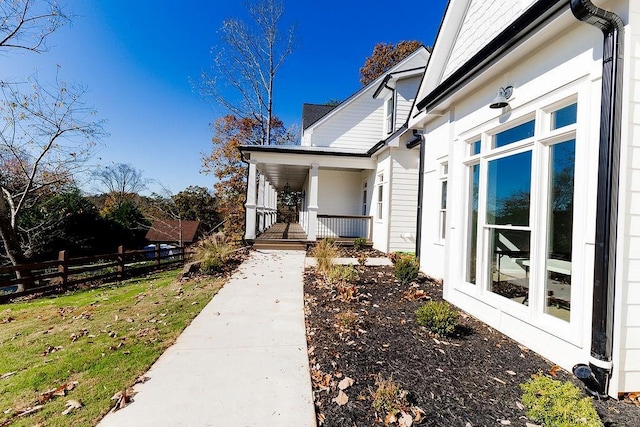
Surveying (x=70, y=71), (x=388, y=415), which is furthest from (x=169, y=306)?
(x=70, y=71)

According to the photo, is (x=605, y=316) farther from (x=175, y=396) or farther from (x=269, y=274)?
(x=269, y=274)

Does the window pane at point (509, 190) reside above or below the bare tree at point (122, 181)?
below

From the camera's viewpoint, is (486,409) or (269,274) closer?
(486,409)

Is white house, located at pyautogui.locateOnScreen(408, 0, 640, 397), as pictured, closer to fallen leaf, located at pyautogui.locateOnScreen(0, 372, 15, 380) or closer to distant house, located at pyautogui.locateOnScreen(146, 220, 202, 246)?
fallen leaf, located at pyautogui.locateOnScreen(0, 372, 15, 380)

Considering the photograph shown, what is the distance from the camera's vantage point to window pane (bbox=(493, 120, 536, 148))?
3611mm

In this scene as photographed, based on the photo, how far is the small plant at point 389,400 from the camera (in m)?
2.34

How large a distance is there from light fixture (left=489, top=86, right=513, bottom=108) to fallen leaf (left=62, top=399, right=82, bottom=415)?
5678 mm

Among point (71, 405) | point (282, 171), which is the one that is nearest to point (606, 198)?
point (71, 405)

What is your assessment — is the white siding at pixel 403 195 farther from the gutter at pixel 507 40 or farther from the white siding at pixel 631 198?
the white siding at pixel 631 198

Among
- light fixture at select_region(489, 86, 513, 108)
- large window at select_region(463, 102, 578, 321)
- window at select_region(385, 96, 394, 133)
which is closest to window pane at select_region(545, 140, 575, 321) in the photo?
large window at select_region(463, 102, 578, 321)

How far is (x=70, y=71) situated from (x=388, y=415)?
15755mm

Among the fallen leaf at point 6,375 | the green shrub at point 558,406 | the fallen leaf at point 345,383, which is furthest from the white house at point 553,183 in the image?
the fallen leaf at point 6,375

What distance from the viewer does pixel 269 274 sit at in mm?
7223

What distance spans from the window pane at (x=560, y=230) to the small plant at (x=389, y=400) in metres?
2.08
